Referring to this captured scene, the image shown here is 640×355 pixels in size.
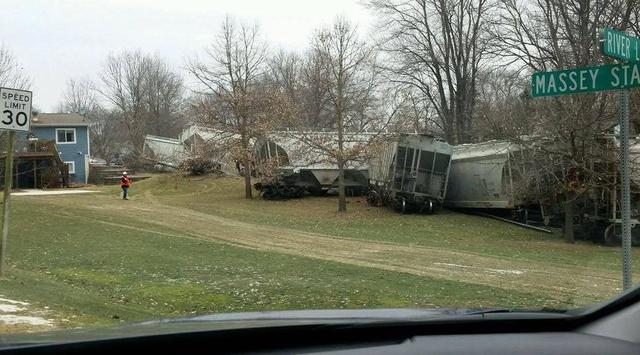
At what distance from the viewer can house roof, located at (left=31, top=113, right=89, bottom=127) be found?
5479cm

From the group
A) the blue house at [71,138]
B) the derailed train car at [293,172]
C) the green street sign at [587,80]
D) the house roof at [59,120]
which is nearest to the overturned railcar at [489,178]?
the derailed train car at [293,172]

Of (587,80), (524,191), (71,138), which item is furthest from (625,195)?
(71,138)

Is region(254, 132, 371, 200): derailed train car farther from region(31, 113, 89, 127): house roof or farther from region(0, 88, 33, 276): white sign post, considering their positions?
region(0, 88, 33, 276): white sign post

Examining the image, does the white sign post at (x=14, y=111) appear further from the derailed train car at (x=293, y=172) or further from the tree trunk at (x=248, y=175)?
the tree trunk at (x=248, y=175)

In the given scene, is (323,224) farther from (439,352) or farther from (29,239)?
(439,352)

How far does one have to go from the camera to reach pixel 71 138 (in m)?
55.7

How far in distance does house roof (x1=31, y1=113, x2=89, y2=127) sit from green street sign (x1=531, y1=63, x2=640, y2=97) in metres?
53.1

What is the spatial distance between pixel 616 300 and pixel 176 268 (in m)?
12.7

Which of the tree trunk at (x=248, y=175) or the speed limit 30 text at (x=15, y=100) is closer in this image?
the speed limit 30 text at (x=15, y=100)

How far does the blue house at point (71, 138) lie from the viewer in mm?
55031

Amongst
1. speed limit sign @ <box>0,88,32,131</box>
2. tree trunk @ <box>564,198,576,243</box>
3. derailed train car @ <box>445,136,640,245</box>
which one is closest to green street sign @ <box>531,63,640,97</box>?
speed limit sign @ <box>0,88,32,131</box>

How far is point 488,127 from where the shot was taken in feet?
87.9

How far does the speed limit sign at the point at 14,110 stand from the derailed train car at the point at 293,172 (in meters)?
25.2

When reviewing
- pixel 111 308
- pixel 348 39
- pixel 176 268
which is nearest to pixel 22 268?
pixel 176 268
